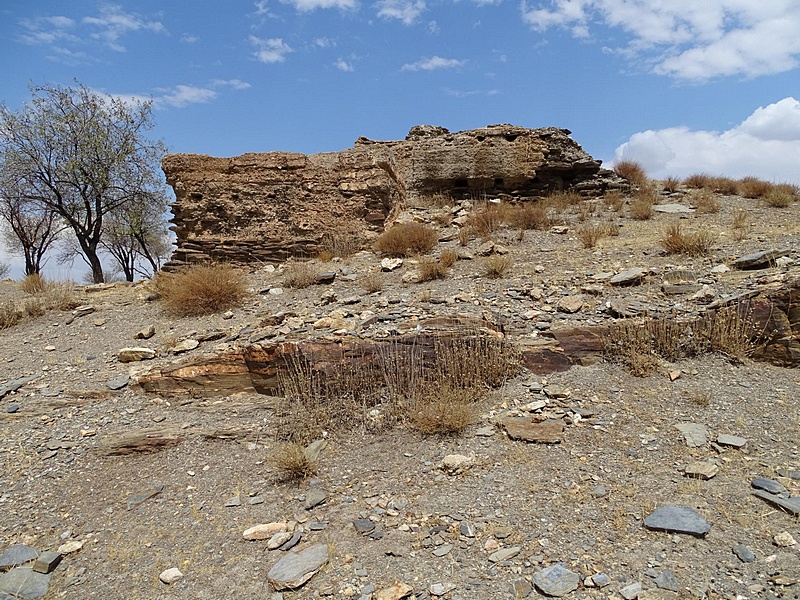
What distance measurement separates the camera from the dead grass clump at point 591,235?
310 inches

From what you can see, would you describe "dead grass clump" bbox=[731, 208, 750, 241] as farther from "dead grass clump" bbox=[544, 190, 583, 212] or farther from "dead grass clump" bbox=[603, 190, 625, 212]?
"dead grass clump" bbox=[544, 190, 583, 212]

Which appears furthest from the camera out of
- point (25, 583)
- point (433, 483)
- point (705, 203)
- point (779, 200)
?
point (779, 200)

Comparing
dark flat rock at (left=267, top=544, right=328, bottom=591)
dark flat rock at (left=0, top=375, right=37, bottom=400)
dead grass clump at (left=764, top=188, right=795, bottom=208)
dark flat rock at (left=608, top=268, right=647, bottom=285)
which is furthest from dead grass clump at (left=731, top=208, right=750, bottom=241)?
dark flat rock at (left=0, top=375, right=37, bottom=400)

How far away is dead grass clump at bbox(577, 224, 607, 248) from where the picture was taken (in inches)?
310

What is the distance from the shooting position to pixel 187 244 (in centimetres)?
920

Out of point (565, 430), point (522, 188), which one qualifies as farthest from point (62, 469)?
point (522, 188)

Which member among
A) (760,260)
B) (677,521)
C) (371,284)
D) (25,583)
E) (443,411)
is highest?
(760,260)

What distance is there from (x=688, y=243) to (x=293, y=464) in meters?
6.14

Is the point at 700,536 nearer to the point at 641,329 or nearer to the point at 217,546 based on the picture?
the point at 641,329

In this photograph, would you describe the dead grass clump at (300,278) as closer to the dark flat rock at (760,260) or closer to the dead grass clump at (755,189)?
the dark flat rock at (760,260)

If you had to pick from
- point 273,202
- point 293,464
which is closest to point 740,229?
point 293,464

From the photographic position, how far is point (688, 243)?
21.5 feet

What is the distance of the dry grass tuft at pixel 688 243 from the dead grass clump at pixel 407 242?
386 centimetres

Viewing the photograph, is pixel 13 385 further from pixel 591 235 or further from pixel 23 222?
pixel 23 222
